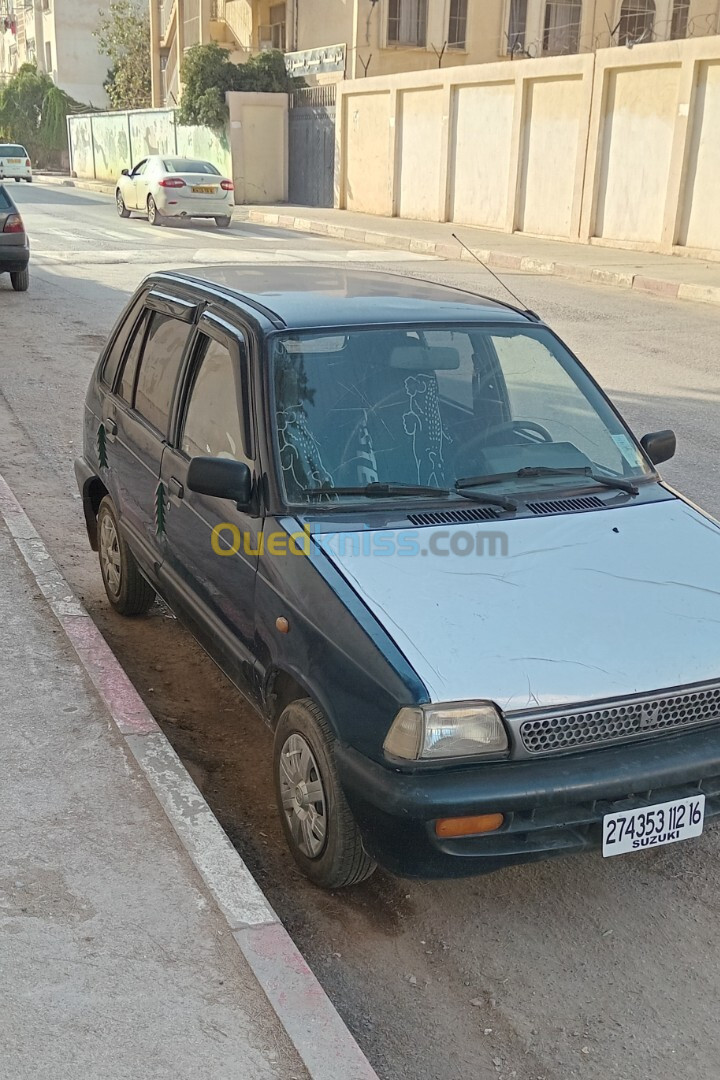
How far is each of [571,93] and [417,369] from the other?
73.1 feet

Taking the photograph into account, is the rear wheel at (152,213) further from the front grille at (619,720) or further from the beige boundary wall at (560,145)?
the front grille at (619,720)

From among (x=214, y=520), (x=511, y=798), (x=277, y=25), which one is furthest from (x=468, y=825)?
(x=277, y=25)

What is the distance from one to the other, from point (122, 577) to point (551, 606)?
2.73 meters

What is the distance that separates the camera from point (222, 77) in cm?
3731

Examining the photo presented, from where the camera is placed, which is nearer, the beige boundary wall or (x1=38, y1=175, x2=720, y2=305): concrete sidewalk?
(x1=38, y1=175, x2=720, y2=305): concrete sidewalk

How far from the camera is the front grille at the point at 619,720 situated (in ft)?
10.0

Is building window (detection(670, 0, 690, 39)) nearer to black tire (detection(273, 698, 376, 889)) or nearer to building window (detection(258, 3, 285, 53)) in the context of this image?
building window (detection(258, 3, 285, 53))

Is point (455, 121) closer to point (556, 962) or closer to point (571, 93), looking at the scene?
point (571, 93)

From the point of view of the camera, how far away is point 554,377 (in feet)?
15.0

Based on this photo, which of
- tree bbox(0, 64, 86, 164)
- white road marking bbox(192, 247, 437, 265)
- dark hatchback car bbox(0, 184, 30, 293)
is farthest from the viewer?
tree bbox(0, 64, 86, 164)

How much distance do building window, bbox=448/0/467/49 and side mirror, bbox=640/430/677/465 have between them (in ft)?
120

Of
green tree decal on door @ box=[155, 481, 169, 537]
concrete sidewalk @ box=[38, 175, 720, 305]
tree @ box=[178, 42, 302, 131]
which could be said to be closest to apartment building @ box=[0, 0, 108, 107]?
tree @ box=[178, 42, 302, 131]

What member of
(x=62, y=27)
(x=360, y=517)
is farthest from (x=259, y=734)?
(x=62, y=27)

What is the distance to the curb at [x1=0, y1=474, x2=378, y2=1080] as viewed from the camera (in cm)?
272
